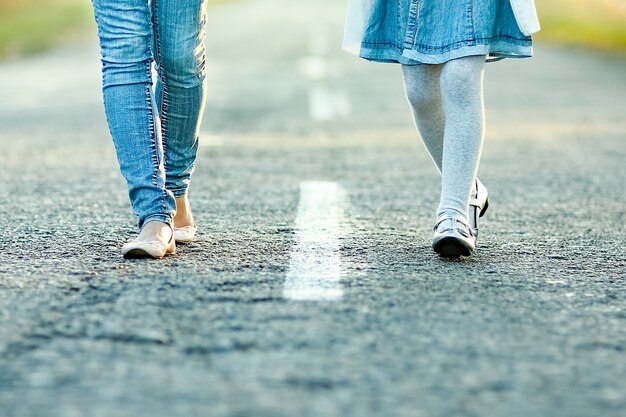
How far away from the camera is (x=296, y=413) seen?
2.31 metres

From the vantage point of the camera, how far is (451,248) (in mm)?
3912

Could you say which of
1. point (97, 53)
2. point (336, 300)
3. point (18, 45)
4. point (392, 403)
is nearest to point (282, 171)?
point (336, 300)

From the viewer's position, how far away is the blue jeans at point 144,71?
3.94m

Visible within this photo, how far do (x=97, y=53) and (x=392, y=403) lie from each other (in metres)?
16.6

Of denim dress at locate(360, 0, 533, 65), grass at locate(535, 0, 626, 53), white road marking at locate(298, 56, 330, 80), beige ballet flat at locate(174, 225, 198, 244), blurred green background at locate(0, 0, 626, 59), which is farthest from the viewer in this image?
grass at locate(535, 0, 626, 53)

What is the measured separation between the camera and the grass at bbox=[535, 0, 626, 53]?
21483 mm

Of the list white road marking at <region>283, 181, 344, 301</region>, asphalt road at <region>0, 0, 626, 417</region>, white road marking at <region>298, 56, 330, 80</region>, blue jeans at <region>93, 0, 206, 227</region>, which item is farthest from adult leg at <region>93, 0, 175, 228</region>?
white road marking at <region>298, 56, 330, 80</region>

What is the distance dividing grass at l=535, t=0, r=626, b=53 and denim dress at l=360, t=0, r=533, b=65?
15521 millimetres

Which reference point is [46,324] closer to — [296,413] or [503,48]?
[296,413]

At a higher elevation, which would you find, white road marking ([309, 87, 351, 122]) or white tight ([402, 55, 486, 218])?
white tight ([402, 55, 486, 218])

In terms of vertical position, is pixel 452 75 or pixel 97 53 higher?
pixel 452 75

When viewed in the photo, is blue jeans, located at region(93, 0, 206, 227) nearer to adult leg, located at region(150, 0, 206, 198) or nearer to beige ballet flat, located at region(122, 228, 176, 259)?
adult leg, located at region(150, 0, 206, 198)

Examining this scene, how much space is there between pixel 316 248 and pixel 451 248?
0.51 metres

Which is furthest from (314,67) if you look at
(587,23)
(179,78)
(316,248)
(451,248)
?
(587,23)
